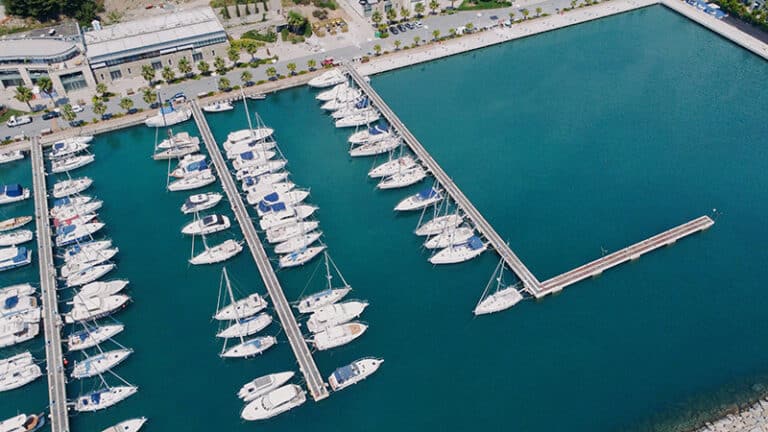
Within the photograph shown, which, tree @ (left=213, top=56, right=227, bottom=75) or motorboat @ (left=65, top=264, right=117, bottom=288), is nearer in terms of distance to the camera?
motorboat @ (left=65, top=264, right=117, bottom=288)

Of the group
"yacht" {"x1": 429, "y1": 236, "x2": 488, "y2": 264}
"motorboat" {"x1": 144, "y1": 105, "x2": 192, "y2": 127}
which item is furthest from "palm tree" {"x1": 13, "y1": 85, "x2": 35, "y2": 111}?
"yacht" {"x1": 429, "y1": 236, "x2": 488, "y2": 264}

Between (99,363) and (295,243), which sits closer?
(99,363)

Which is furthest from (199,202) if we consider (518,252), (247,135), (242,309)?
(518,252)

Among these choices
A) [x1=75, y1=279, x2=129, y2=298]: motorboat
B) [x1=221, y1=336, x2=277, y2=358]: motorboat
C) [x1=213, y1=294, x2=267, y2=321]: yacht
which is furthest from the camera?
[x1=75, y1=279, x2=129, y2=298]: motorboat

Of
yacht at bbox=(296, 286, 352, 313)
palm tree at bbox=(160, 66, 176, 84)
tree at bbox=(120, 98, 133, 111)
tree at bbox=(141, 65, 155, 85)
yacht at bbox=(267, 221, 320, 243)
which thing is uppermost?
tree at bbox=(141, 65, 155, 85)

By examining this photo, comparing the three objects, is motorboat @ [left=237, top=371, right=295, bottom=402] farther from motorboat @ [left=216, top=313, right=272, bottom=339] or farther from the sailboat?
the sailboat

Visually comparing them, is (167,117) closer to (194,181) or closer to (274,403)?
(194,181)

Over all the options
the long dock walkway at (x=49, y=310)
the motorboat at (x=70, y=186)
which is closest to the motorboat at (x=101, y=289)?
the long dock walkway at (x=49, y=310)

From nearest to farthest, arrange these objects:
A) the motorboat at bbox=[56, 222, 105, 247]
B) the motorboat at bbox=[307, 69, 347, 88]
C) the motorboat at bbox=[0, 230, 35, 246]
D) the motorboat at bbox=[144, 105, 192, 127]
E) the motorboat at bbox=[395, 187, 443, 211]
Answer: the motorboat at bbox=[56, 222, 105, 247] < the motorboat at bbox=[0, 230, 35, 246] < the motorboat at bbox=[395, 187, 443, 211] < the motorboat at bbox=[144, 105, 192, 127] < the motorboat at bbox=[307, 69, 347, 88]
